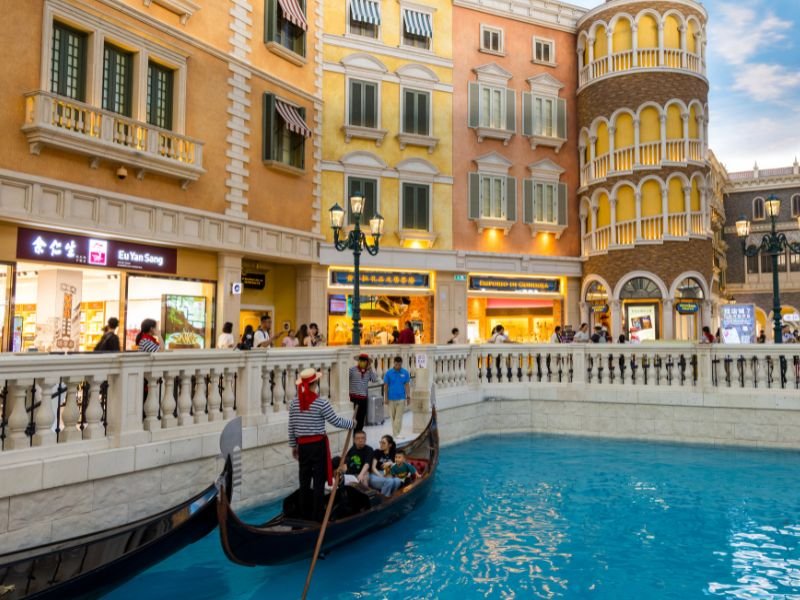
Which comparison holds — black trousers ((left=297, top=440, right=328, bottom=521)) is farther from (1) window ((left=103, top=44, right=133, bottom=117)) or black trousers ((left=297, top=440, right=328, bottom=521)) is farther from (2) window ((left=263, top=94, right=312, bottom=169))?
(2) window ((left=263, top=94, right=312, bottom=169))

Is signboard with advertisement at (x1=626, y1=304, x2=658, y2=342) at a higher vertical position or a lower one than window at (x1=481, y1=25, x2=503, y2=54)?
lower

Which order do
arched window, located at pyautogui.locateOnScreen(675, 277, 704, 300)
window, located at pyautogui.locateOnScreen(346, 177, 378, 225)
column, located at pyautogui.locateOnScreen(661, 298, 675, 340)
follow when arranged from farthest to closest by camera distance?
arched window, located at pyautogui.locateOnScreen(675, 277, 704, 300)
column, located at pyautogui.locateOnScreen(661, 298, 675, 340)
window, located at pyautogui.locateOnScreen(346, 177, 378, 225)

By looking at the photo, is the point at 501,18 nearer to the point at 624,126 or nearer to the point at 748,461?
the point at 624,126

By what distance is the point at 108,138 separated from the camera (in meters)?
12.0

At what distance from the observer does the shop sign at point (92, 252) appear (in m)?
11.3

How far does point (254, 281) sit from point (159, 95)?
16.8ft

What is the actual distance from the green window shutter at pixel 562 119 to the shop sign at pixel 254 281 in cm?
1160

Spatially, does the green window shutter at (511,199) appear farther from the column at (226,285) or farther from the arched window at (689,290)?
the column at (226,285)

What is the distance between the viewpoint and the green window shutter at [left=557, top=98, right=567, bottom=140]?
22.0 meters

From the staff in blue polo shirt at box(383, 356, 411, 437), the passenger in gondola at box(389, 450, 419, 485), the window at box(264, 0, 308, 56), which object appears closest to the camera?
the passenger in gondola at box(389, 450, 419, 485)

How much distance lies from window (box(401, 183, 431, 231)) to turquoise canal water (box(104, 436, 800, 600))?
10025 mm

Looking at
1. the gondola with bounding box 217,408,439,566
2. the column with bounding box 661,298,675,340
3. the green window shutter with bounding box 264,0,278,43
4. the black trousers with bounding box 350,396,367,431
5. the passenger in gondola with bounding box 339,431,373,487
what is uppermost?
the green window shutter with bounding box 264,0,278,43

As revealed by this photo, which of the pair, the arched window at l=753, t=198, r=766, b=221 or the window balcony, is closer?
the window balcony

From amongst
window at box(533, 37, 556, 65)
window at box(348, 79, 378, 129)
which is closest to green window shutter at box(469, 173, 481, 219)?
window at box(348, 79, 378, 129)
